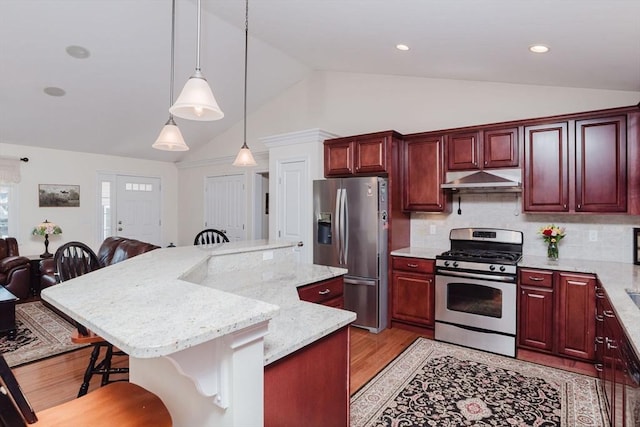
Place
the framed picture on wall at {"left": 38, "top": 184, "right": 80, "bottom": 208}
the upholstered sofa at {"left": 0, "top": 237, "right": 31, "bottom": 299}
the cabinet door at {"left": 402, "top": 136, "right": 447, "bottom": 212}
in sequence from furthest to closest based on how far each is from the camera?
the framed picture on wall at {"left": 38, "top": 184, "right": 80, "bottom": 208}
the upholstered sofa at {"left": 0, "top": 237, "right": 31, "bottom": 299}
the cabinet door at {"left": 402, "top": 136, "right": 447, "bottom": 212}

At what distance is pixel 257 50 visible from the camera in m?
4.50

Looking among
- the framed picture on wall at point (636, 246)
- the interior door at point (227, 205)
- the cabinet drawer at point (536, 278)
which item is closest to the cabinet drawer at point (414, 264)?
the cabinet drawer at point (536, 278)

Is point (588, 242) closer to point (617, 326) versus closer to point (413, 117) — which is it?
point (617, 326)

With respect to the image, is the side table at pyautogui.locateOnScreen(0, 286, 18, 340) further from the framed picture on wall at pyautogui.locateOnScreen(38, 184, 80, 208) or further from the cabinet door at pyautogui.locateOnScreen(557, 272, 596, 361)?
the cabinet door at pyautogui.locateOnScreen(557, 272, 596, 361)

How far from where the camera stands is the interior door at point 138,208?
6648 mm

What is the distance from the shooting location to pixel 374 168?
13.1 feet

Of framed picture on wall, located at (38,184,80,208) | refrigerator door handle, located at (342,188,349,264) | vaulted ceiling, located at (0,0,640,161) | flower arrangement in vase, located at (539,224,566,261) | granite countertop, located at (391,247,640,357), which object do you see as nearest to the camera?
granite countertop, located at (391,247,640,357)

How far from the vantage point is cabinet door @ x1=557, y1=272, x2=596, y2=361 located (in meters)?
2.82

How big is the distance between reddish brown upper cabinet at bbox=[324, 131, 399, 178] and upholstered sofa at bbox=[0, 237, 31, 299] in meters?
4.37

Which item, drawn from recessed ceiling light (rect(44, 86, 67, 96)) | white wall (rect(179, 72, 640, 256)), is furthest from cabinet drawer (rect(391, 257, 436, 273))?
recessed ceiling light (rect(44, 86, 67, 96))

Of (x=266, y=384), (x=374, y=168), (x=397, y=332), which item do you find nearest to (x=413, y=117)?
(x=374, y=168)

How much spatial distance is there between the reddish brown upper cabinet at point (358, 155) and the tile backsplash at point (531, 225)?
0.85 meters

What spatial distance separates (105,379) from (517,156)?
3910 mm

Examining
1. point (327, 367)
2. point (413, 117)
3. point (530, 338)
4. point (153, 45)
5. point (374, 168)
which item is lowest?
point (530, 338)
